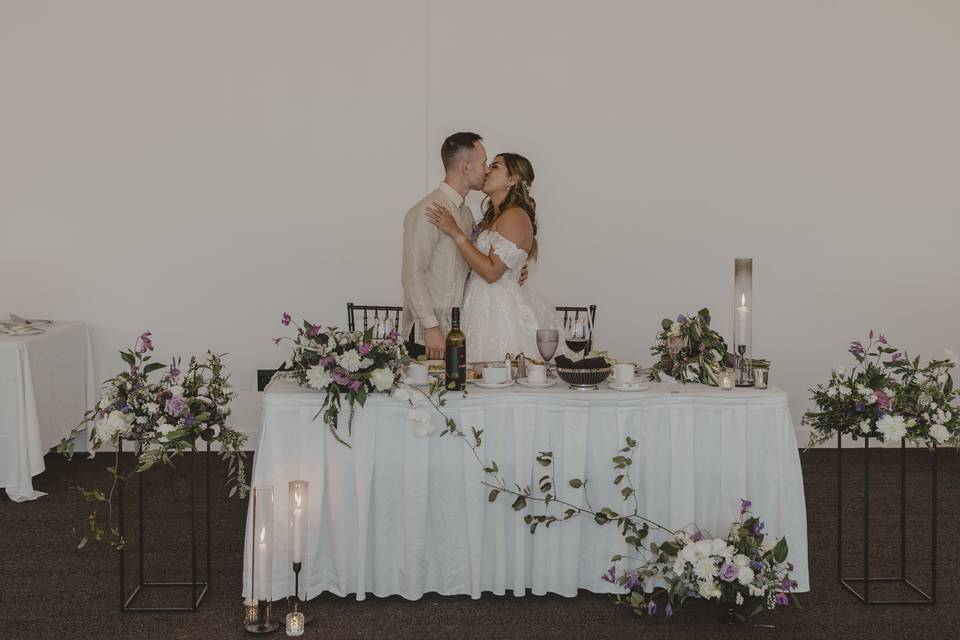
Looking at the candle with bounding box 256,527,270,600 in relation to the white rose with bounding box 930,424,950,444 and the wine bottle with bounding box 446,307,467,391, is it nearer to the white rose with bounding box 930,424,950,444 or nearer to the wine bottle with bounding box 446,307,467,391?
the wine bottle with bounding box 446,307,467,391

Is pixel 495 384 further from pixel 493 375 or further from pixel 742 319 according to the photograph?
pixel 742 319

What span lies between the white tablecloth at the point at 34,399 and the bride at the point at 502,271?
2358 millimetres

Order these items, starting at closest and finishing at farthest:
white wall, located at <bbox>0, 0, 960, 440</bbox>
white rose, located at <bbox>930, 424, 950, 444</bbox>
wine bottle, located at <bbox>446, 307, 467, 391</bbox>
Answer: white rose, located at <bbox>930, 424, 950, 444</bbox> → wine bottle, located at <bbox>446, 307, 467, 391</bbox> → white wall, located at <bbox>0, 0, 960, 440</bbox>

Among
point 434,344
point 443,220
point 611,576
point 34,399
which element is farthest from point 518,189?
point 34,399

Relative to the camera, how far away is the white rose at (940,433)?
305 centimetres

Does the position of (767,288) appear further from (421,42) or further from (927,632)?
(927,632)

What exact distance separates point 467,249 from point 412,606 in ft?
4.68

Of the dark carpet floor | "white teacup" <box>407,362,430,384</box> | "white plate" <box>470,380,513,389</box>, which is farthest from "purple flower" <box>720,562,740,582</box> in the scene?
"white teacup" <box>407,362,430,384</box>

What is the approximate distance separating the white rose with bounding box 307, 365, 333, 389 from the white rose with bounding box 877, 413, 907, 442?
1.86m

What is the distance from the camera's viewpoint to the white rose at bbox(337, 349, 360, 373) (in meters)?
3.01

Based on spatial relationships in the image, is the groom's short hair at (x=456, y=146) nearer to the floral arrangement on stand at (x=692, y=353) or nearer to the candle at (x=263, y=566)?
the floral arrangement on stand at (x=692, y=353)

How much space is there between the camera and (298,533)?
2.96 metres

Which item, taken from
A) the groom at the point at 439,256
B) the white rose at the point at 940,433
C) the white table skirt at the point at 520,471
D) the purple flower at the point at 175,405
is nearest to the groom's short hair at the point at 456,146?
the groom at the point at 439,256

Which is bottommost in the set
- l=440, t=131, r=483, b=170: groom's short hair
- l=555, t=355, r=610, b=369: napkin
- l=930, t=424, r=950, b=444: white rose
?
l=930, t=424, r=950, b=444: white rose
